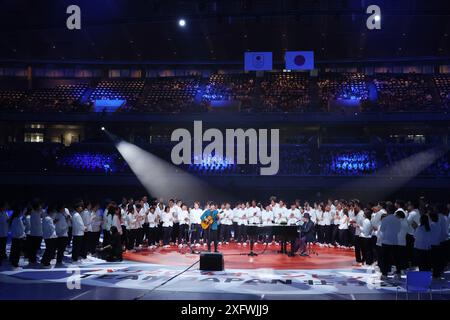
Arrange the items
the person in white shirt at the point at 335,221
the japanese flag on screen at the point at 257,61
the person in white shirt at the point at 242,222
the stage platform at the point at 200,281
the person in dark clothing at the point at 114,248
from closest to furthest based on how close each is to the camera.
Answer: the stage platform at the point at 200,281 → the person in dark clothing at the point at 114,248 → the person in white shirt at the point at 335,221 → the person in white shirt at the point at 242,222 → the japanese flag on screen at the point at 257,61

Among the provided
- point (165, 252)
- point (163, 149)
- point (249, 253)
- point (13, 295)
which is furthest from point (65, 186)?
point (13, 295)

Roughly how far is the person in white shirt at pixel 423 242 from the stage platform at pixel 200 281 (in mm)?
611

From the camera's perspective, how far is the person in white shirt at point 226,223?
22406 millimetres

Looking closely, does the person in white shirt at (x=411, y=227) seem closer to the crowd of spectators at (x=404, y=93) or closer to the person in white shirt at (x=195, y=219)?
the person in white shirt at (x=195, y=219)

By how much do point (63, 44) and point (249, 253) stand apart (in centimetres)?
2559

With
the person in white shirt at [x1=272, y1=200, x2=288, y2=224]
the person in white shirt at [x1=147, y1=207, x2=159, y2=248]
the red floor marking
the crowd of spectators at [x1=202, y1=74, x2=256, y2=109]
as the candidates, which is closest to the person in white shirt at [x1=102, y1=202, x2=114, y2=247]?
the red floor marking

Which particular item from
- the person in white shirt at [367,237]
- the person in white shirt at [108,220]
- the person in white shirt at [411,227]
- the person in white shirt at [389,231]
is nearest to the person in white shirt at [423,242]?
the person in white shirt at [389,231]

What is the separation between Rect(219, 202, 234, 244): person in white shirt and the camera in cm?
2241

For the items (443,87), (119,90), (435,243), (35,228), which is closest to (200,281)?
(35,228)

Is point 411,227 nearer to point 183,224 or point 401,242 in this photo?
point 401,242

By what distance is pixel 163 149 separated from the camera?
1294 inches

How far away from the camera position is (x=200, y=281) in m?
12.5

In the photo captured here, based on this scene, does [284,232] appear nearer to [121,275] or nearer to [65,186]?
[121,275]

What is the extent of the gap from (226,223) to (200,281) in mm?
10303
